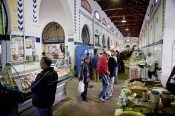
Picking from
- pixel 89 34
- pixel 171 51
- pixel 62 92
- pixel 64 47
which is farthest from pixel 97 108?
pixel 89 34

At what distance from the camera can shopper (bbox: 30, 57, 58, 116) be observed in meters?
2.43

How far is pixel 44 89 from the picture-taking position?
2.48m

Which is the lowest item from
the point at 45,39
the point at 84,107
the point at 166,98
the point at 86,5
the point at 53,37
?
the point at 84,107

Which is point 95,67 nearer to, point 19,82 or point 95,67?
point 95,67

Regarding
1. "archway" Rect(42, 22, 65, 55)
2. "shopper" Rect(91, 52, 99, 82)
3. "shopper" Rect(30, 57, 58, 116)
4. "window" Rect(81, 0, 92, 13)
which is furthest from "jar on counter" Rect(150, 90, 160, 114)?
"window" Rect(81, 0, 92, 13)

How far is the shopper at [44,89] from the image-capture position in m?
2.43

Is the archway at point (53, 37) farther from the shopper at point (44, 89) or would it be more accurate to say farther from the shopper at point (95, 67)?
the shopper at point (44, 89)

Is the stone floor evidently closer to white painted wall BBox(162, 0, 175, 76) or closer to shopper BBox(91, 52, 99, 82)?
white painted wall BBox(162, 0, 175, 76)

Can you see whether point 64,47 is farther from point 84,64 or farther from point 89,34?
point 84,64

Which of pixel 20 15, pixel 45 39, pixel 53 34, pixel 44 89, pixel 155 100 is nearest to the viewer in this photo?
pixel 155 100

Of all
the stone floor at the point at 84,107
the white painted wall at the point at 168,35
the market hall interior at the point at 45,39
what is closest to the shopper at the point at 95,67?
the market hall interior at the point at 45,39

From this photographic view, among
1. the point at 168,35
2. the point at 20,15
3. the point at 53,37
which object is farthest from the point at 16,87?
the point at 53,37

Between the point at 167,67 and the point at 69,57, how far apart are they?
5.49m

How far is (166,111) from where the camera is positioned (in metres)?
1.87
